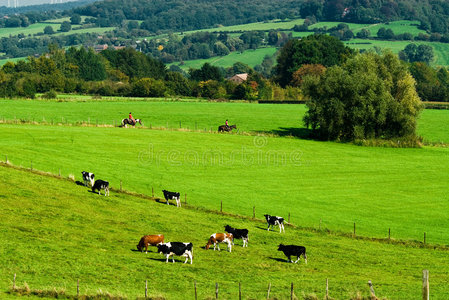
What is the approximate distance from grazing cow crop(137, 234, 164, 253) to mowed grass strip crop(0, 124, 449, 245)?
13.6m

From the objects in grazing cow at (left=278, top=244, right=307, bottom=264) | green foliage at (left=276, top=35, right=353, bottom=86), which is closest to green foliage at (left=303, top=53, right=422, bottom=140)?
grazing cow at (left=278, top=244, right=307, bottom=264)

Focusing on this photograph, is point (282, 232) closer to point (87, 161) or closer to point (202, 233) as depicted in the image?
point (202, 233)

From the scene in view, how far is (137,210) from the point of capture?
4522 centimetres

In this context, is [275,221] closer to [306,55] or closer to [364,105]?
[364,105]

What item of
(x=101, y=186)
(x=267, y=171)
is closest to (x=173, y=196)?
(x=101, y=186)

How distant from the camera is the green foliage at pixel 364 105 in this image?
282 ft

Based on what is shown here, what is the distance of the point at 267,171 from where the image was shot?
6588 cm

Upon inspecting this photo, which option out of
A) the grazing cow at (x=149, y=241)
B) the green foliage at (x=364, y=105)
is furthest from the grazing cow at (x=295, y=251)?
the green foliage at (x=364, y=105)

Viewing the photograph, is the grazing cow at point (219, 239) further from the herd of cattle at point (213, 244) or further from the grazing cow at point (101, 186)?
the grazing cow at point (101, 186)

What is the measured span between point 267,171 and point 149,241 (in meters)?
31.2

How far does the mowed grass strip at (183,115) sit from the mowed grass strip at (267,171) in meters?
13.3

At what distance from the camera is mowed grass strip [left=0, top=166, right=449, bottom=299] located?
98.1 ft

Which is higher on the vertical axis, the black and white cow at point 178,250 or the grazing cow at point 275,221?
the black and white cow at point 178,250

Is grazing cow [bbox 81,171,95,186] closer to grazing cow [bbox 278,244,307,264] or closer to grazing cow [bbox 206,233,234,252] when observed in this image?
grazing cow [bbox 206,233,234,252]
